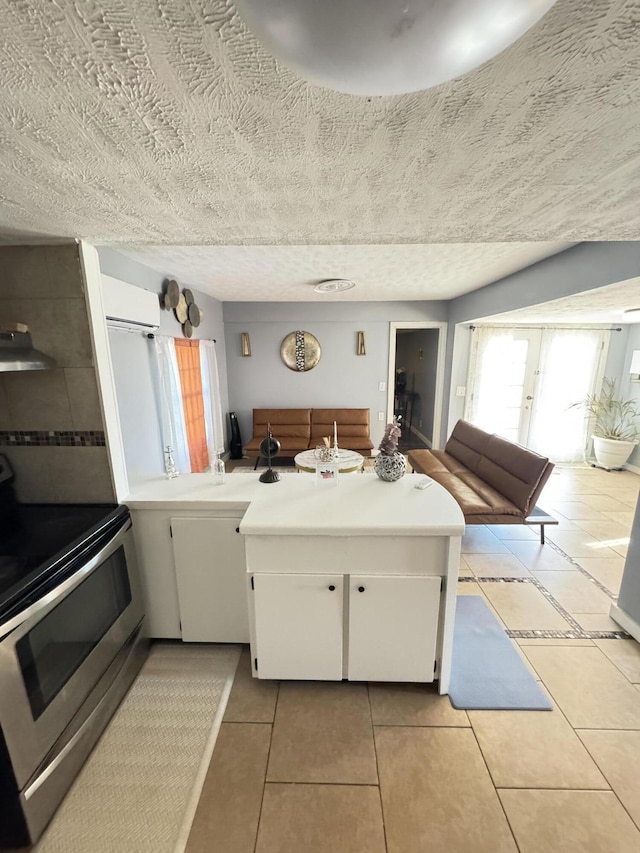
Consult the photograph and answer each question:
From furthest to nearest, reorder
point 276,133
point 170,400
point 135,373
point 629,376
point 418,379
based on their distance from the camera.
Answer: point 418,379 → point 629,376 → point 170,400 → point 135,373 → point 276,133

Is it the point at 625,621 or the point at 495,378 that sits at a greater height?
the point at 495,378

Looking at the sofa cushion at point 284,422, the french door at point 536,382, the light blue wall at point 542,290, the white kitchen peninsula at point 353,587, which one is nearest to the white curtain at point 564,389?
the french door at point 536,382

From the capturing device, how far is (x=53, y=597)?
1.15m

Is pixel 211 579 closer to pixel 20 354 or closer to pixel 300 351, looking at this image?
pixel 20 354

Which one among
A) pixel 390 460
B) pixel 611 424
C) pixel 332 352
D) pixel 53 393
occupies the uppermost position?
pixel 332 352

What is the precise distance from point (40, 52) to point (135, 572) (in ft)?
6.04

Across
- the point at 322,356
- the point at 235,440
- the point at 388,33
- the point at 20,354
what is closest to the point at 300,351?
the point at 322,356

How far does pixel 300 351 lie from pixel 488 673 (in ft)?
14.5

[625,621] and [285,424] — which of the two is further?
[285,424]

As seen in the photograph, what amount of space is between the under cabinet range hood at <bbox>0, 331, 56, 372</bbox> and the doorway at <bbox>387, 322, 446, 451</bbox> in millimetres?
4547

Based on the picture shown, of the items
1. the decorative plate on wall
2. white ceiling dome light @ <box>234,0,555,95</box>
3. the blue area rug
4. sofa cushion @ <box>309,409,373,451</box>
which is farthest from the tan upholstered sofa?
white ceiling dome light @ <box>234,0,555,95</box>

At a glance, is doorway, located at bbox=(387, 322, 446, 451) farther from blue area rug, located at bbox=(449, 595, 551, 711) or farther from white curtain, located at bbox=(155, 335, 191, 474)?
blue area rug, located at bbox=(449, 595, 551, 711)

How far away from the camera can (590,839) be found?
1.14 metres

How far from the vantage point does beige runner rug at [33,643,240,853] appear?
3.79 feet
